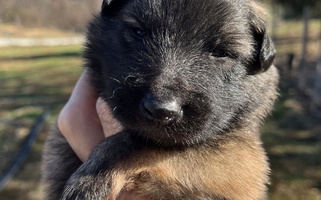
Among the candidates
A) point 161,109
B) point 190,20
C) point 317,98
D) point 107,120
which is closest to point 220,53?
point 190,20

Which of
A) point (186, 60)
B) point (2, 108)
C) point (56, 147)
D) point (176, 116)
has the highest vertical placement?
point (186, 60)

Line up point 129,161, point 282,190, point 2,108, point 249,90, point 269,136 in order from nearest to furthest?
point 129,161, point 249,90, point 282,190, point 269,136, point 2,108

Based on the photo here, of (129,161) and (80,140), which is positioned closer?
(129,161)

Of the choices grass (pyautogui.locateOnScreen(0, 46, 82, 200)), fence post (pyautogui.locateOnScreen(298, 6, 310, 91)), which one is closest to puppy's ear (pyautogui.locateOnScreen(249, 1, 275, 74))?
grass (pyautogui.locateOnScreen(0, 46, 82, 200))

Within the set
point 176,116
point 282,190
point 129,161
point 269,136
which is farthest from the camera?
point 269,136

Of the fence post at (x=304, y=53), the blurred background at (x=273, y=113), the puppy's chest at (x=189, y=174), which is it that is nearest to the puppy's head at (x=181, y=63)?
the puppy's chest at (x=189, y=174)

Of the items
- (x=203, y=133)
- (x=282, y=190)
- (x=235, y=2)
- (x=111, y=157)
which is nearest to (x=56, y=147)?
(x=111, y=157)

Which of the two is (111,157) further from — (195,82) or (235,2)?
(235,2)
